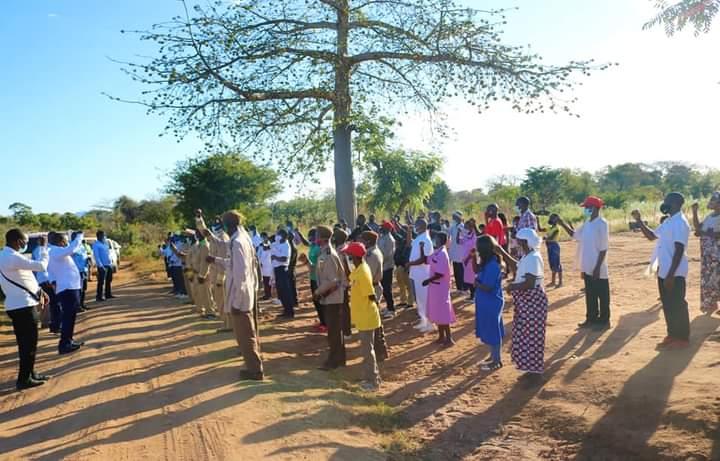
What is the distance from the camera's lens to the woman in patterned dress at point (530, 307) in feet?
19.2

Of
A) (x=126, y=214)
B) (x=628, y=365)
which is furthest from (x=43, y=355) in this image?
(x=126, y=214)

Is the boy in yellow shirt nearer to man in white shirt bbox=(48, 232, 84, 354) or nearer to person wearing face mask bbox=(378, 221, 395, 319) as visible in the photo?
person wearing face mask bbox=(378, 221, 395, 319)

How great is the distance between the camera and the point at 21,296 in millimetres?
6648

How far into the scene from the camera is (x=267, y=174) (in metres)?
28.8

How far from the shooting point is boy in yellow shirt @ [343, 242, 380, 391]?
6492 millimetres

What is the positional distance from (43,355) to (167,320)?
2.97 m

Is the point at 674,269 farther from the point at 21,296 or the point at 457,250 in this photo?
the point at 21,296

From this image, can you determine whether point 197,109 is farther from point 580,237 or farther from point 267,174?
point 267,174

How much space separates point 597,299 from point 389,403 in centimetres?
400

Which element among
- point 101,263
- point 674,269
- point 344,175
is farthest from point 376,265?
point 101,263

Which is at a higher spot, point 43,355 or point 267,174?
point 267,174

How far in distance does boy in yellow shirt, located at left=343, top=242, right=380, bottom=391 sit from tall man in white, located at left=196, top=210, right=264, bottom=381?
1.18 m

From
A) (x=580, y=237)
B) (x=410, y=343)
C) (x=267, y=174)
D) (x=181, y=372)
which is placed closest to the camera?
(x=181, y=372)

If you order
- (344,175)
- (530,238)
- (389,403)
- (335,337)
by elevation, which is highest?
(344,175)
